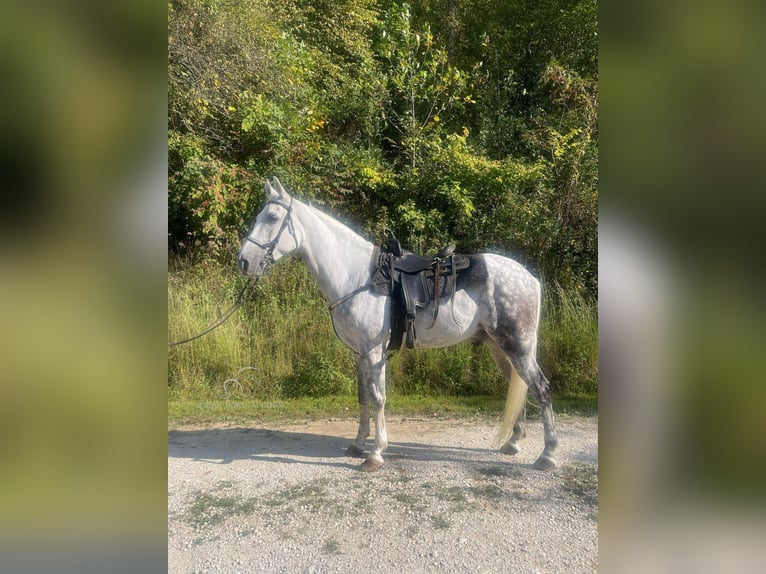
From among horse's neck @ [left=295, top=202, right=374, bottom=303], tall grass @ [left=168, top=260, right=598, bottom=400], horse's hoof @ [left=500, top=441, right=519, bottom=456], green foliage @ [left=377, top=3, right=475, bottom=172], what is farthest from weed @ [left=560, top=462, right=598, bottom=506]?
green foliage @ [left=377, top=3, right=475, bottom=172]

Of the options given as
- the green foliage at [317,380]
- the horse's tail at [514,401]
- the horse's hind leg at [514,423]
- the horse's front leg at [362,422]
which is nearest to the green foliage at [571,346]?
the horse's hind leg at [514,423]

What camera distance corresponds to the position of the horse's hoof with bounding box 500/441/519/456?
3420 millimetres

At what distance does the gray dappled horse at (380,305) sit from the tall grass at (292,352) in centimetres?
131

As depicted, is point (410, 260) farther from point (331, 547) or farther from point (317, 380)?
point (317, 380)

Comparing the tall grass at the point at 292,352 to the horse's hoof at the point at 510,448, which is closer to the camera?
the horse's hoof at the point at 510,448

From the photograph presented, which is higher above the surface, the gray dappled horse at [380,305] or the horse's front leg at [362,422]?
the gray dappled horse at [380,305]

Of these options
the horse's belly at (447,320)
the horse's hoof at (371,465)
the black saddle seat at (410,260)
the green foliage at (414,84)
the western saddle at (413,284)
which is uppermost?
the green foliage at (414,84)

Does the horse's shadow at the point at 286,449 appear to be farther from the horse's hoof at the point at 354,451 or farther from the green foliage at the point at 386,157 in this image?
the green foliage at the point at 386,157

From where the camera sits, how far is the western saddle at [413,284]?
319 cm

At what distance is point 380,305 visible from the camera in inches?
126

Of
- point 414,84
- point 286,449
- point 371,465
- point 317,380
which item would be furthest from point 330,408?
point 414,84

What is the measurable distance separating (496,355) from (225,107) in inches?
163
